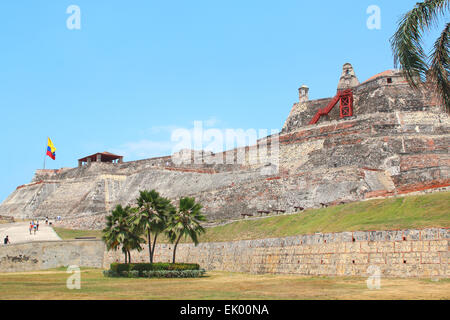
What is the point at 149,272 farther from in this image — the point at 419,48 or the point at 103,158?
the point at 103,158

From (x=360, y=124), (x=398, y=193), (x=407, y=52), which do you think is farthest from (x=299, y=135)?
(x=407, y=52)

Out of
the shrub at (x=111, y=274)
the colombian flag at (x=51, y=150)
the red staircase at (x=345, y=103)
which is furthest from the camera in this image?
the colombian flag at (x=51, y=150)

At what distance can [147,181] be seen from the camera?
62.7 m

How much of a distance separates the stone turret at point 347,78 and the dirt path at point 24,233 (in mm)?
36160

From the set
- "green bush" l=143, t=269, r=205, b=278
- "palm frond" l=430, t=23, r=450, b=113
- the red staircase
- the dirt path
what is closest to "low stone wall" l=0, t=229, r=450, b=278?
the dirt path

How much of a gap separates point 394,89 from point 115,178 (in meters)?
34.2

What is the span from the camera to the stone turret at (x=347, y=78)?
6350 cm

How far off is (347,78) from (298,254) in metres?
40.0

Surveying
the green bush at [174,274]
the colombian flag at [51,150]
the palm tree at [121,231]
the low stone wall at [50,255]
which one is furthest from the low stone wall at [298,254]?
the colombian flag at [51,150]

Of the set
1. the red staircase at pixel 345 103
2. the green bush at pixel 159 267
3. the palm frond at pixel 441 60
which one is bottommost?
the green bush at pixel 159 267

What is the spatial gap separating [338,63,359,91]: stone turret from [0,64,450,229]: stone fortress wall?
0.12m

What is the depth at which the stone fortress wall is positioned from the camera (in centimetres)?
4013

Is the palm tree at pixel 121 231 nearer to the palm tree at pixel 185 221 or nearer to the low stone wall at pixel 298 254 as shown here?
the palm tree at pixel 185 221
